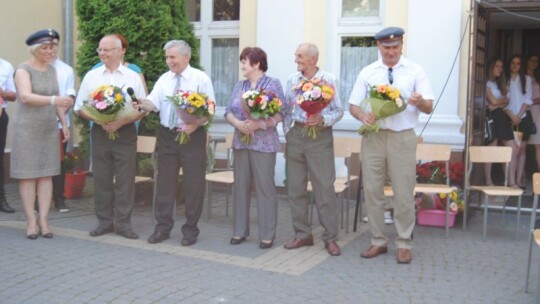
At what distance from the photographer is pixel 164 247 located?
21.6ft


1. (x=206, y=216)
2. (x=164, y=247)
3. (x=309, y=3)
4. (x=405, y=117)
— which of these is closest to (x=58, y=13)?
(x=309, y=3)

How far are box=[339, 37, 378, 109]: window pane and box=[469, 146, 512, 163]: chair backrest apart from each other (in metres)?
2.52

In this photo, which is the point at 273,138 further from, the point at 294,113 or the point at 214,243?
the point at 214,243

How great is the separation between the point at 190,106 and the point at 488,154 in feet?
11.7

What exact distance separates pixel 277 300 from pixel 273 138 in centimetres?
198

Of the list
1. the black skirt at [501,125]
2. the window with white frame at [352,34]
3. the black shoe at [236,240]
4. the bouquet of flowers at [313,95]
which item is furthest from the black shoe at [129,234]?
the black skirt at [501,125]

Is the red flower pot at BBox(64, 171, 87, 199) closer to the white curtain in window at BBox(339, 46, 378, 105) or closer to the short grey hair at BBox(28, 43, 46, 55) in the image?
the short grey hair at BBox(28, 43, 46, 55)

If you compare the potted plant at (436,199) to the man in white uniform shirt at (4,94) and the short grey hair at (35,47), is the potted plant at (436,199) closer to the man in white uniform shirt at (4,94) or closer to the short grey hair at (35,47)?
the short grey hair at (35,47)

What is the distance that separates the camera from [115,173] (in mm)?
6969

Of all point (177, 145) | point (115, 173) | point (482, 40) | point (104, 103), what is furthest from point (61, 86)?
point (482, 40)

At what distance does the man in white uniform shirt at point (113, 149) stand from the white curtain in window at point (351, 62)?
12.3 feet

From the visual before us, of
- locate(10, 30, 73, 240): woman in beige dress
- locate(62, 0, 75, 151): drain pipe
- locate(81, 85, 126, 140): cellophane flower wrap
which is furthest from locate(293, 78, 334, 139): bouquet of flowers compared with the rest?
locate(62, 0, 75, 151): drain pipe

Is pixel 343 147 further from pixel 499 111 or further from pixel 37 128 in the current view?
pixel 37 128

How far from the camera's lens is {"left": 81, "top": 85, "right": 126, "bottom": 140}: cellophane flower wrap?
6.38 meters
